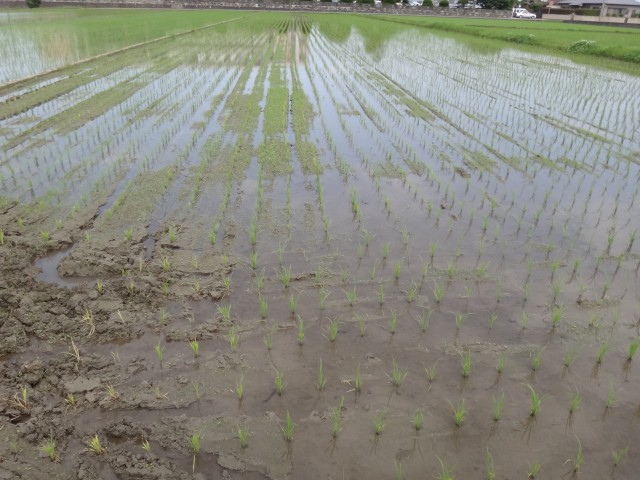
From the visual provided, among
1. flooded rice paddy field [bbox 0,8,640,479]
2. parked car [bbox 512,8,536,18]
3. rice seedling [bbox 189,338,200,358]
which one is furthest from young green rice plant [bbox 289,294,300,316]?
parked car [bbox 512,8,536,18]

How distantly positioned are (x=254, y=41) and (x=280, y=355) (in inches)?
803

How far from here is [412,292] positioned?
160 inches

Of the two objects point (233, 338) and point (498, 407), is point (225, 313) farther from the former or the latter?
point (498, 407)

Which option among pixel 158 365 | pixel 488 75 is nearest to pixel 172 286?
pixel 158 365

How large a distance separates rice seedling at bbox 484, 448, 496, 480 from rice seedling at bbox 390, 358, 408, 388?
684 millimetres

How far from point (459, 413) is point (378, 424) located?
19.7 inches

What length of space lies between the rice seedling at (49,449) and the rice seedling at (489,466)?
2359 millimetres

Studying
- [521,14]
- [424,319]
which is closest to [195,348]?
[424,319]

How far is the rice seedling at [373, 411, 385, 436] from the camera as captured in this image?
2.81 meters

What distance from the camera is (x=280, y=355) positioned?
3391 millimetres

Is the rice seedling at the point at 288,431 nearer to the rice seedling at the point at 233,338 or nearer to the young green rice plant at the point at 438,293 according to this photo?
the rice seedling at the point at 233,338

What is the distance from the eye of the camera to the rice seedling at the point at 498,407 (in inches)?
114

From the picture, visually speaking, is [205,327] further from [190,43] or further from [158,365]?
[190,43]

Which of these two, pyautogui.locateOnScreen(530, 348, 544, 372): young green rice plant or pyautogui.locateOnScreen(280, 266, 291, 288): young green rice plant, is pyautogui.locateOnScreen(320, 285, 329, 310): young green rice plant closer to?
pyautogui.locateOnScreen(280, 266, 291, 288): young green rice plant
